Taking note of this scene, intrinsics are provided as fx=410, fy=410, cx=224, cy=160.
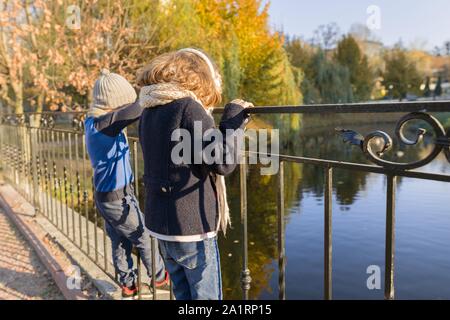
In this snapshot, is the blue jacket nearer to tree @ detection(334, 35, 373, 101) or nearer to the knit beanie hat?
the knit beanie hat

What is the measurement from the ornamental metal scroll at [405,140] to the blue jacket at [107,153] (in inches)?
63.1

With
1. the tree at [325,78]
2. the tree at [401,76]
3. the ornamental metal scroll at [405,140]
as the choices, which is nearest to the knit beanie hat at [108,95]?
→ the ornamental metal scroll at [405,140]

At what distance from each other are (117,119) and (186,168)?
0.98m

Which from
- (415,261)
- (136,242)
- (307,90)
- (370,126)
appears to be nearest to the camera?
(136,242)

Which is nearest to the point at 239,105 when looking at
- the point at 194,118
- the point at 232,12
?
the point at 194,118

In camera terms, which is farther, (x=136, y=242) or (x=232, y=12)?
(x=232, y=12)

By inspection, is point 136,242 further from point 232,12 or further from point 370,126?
point 370,126

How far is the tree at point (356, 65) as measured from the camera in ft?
140

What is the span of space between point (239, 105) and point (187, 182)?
364 mm

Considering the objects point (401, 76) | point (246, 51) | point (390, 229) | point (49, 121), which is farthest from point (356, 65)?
point (390, 229)

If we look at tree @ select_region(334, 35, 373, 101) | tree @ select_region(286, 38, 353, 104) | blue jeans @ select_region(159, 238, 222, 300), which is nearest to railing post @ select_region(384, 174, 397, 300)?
blue jeans @ select_region(159, 238, 222, 300)

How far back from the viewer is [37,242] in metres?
4.03

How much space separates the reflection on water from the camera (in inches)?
291

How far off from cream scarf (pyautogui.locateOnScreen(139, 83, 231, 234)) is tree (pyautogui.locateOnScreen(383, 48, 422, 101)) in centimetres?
5069
